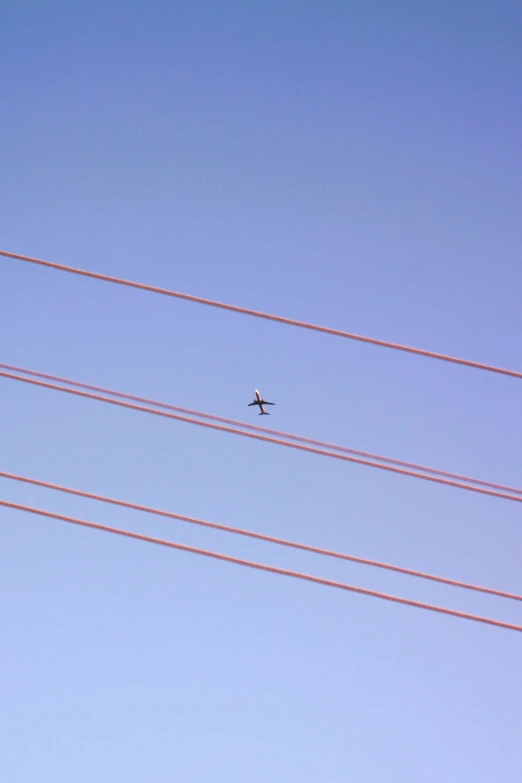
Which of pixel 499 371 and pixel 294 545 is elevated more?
pixel 499 371

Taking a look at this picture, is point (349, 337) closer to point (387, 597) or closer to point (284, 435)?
point (284, 435)

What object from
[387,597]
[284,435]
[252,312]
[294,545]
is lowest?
[387,597]

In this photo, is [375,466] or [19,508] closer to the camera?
[19,508]

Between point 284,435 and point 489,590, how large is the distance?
9.63 ft

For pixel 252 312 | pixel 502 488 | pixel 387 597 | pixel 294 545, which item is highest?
pixel 252 312

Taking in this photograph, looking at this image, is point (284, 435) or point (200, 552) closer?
point (200, 552)

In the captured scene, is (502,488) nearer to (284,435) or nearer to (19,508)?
(284,435)

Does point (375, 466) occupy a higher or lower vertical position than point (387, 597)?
higher

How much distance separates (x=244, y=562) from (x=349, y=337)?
2748 millimetres

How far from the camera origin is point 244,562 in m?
9.41

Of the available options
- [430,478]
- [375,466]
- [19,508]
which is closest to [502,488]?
[430,478]

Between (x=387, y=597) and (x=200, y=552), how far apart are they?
6.77 ft

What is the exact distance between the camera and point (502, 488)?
10250mm

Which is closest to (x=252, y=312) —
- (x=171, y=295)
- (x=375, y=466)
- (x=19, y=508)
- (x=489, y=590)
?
(x=171, y=295)
